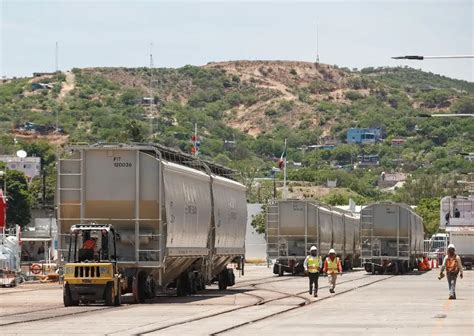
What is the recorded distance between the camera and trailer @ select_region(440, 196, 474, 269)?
100 meters

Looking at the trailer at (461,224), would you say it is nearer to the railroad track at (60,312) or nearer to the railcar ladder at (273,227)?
the railcar ladder at (273,227)

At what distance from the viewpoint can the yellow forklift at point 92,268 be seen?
4041cm

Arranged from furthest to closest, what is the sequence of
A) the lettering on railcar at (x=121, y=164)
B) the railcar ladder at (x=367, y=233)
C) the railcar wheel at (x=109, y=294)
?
the railcar ladder at (x=367, y=233), the lettering on railcar at (x=121, y=164), the railcar wheel at (x=109, y=294)

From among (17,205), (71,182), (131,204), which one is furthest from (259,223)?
(131,204)

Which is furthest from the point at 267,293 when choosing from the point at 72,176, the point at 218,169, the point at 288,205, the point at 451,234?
the point at 451,234

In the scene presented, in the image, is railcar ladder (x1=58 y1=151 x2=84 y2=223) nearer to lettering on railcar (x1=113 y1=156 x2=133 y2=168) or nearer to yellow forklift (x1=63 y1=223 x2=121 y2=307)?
lettering on railcar (x1=113 y1=156 x2=133 y2=168)

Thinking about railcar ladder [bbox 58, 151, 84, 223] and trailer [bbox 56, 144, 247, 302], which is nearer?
trailer [bbox 56, 144, 247, 302]

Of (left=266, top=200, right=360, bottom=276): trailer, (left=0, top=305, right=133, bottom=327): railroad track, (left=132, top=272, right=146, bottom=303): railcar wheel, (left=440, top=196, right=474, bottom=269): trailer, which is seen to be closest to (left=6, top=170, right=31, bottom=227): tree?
(left=440, top=196, right=474, bottom=269): trailer

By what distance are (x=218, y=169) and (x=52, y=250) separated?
133 ft

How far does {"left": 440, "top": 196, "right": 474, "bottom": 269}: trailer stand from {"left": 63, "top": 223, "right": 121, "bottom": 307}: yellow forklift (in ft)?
202

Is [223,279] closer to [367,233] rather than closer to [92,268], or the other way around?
[92,268]

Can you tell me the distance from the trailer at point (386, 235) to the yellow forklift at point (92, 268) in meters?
39.4

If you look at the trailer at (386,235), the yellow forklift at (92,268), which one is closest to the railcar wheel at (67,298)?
the yellow forklift at (92,268)

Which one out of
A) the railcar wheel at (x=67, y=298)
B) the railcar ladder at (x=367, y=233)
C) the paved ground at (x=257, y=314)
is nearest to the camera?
the paved ground at (x=257, y=314)
